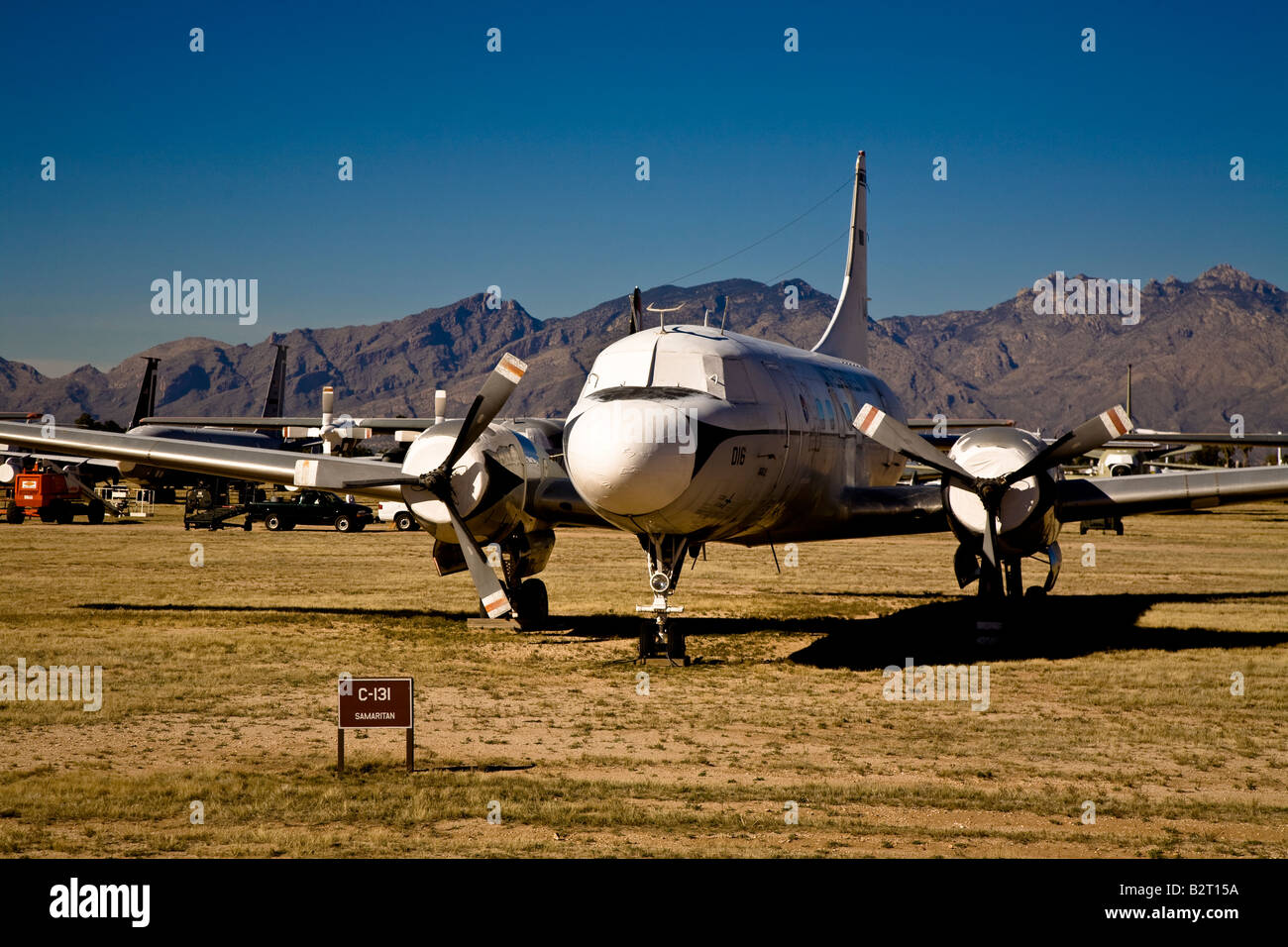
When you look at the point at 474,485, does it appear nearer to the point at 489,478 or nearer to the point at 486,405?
the point at 489,478

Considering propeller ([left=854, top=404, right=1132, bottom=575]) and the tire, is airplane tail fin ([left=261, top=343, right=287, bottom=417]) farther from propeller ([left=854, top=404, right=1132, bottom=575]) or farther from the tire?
propeller ([left=854, top=404, right=1132, bottom=575])

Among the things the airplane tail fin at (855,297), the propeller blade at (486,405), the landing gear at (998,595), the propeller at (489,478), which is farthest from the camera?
the airplane tail fin at (855,297)

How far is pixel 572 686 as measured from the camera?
47.4 feet

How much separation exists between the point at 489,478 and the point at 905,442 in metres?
6.60

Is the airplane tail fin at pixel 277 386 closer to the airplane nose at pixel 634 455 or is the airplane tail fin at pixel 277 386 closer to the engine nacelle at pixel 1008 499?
the engine nacelle at pixel 1008 499

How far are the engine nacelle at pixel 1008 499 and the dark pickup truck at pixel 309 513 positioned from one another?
1495 inches

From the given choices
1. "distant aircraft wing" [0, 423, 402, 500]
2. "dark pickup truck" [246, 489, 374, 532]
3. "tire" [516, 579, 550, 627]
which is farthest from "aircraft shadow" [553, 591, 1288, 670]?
"dark pickup truck" [246, 489, 374, 532]

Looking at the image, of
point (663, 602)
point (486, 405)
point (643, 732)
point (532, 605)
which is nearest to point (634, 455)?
Result: point (663, 602)

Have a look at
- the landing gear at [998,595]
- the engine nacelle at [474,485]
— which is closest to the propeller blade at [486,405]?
the engine nacelle at [474,485]

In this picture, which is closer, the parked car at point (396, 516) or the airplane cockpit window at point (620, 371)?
the airplane cockpit window at point (620, 371)

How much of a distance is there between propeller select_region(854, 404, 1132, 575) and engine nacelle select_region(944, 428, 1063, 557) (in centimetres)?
12

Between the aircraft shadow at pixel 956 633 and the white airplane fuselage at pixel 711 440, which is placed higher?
the white airplane fuselage at pixel 711 440

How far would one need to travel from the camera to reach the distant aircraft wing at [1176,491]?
56.5 ft
